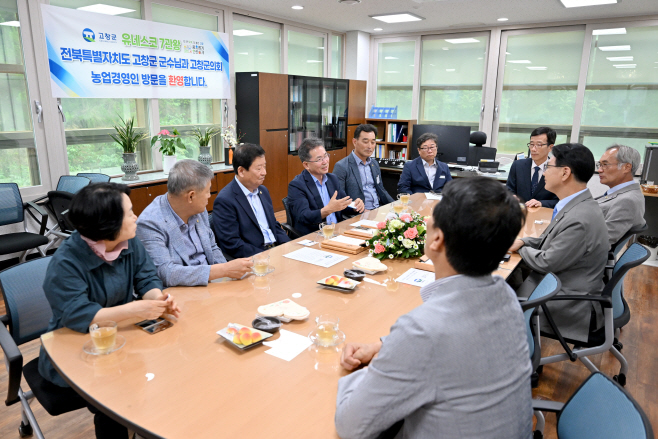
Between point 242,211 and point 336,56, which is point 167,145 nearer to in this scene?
point 242,211

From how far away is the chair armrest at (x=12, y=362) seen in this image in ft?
5.38

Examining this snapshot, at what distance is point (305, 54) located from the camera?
7906mm

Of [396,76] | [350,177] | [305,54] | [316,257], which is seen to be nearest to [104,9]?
[350,177]

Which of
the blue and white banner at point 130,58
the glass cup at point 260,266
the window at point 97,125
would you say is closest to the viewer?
the glass cup at point 260,266

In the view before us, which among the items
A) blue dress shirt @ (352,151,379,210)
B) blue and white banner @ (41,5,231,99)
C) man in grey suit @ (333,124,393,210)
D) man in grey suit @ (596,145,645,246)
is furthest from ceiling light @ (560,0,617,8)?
blue and white banner @ (41,5,231,99)

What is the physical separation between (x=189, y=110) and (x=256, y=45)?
5.49 feet

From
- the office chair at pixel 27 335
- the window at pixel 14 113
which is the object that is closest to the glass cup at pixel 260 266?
the office chair at pixel 27 335

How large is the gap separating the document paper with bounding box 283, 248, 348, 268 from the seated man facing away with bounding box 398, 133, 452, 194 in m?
2.41

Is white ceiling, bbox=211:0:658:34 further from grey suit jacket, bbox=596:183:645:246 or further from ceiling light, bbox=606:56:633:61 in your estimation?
grey suit jacket, bbox=596:183:645:246

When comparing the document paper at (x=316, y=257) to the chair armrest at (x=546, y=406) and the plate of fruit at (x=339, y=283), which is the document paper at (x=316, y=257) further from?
the chair armrest at (x=546, y=406)

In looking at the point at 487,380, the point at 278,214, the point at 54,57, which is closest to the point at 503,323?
the point at 487,380

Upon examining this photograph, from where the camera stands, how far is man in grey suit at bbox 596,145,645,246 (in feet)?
9.95

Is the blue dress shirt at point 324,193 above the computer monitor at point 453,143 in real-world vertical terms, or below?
below

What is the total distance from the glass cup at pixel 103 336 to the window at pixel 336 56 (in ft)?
25.1
